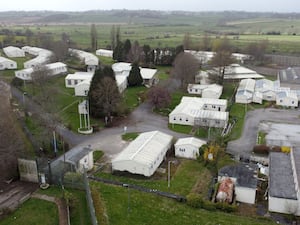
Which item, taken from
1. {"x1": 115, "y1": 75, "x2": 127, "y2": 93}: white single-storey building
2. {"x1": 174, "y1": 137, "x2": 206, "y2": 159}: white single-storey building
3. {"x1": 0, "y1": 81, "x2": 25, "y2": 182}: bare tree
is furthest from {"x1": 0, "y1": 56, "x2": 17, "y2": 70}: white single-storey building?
{"x1": 174, "y1": 137, "x2": 206, "y2": 159}: white single-storey building

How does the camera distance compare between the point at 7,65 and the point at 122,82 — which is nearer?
the point at 122,82

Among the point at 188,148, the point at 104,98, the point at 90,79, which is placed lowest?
the point at 188,148

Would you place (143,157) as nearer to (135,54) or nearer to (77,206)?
(77,206)

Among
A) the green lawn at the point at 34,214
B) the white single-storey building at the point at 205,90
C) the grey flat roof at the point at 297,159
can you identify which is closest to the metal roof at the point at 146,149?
the green lawn at the point at 34,214

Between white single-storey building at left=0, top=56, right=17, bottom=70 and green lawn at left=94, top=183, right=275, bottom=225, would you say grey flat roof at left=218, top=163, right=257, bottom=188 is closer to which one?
green lawn at left=94, top=183, right=275, bottom=225

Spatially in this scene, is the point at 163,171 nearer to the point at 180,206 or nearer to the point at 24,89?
the point at 180,206

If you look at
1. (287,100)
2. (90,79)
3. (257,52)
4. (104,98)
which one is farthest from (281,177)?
(257,52)
